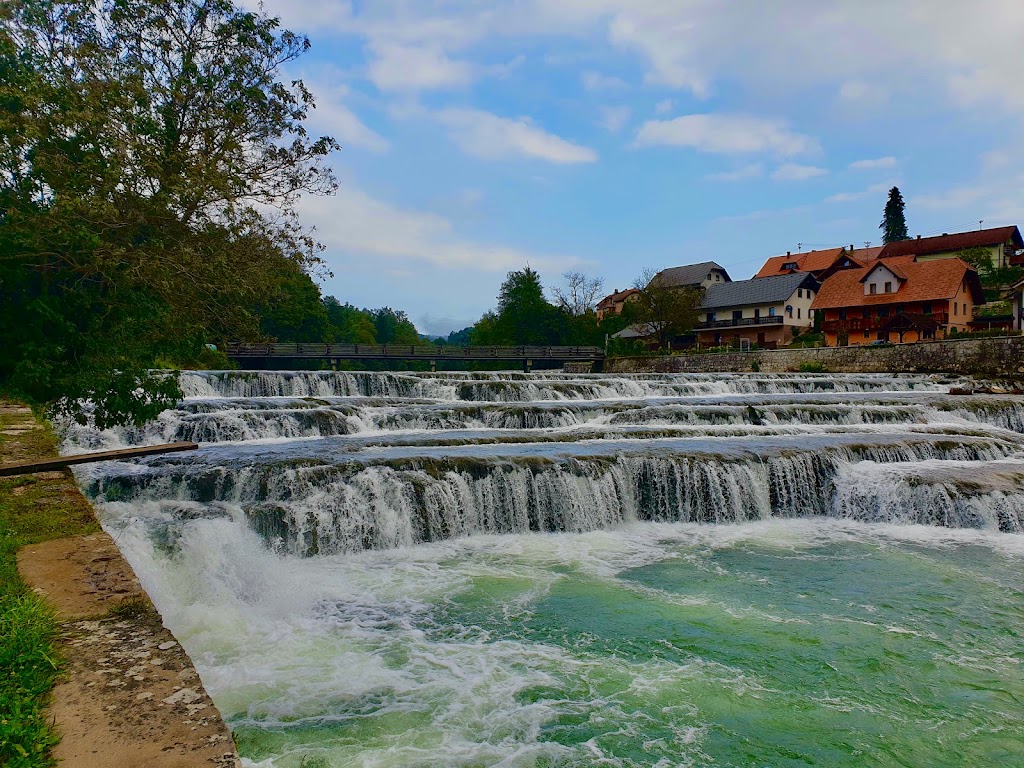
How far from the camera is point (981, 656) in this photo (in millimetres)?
6715

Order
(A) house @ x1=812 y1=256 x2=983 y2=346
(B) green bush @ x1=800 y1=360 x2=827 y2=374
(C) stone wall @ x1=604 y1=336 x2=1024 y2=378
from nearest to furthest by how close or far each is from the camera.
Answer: (C) stone wall @ x1=604 y1=336 x2=1024 y2=378 → (B) green bush @ x1=800 y1=360 x2=827 y2=374 → (A) house @ x1=812 y1=256 x2=983 y2=346

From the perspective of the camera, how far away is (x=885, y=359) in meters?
34.8

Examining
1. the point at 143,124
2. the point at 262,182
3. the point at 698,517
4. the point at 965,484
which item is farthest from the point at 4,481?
the point at 965,484

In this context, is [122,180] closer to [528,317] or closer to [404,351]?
[404,351]

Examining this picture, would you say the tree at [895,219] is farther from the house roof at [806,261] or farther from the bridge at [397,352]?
the bridge at [397,352]

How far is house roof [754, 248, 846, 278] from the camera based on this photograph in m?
66.9

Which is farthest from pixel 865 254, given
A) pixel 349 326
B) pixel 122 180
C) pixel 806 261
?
pixel 122 180

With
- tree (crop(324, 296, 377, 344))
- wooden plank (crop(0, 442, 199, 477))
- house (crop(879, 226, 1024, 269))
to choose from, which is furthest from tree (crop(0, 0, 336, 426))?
tree (crop(324, 296, 377, 344))

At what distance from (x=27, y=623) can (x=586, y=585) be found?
21.1ft

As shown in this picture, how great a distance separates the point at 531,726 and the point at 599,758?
65 cm

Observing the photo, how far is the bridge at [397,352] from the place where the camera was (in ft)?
135

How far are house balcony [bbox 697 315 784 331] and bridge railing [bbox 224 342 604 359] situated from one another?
12.8m

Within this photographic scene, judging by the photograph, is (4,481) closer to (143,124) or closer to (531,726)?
(143,124)

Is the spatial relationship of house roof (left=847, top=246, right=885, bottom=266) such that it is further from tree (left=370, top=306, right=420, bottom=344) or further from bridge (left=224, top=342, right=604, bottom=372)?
tree (left=370, top=306, right=420, bottom=344)
